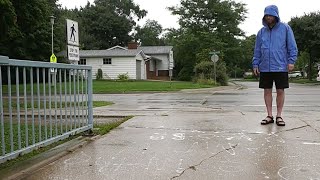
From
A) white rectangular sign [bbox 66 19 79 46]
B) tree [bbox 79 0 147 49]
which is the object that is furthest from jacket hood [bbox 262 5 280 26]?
tree [bbox 79 0 147 49]

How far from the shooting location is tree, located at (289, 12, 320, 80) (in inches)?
1826

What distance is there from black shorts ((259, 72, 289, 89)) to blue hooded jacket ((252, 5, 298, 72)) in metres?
0.09

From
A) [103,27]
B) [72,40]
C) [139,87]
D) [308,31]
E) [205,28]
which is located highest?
[103,27]

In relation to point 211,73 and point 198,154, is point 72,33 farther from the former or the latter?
point 211,73

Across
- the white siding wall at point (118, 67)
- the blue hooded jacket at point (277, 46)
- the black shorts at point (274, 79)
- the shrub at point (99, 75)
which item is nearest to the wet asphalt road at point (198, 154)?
the black shorts at point (274, 79)

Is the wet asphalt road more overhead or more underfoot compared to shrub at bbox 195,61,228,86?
more underfoot

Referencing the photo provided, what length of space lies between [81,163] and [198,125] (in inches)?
117

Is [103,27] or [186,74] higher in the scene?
[103,27]

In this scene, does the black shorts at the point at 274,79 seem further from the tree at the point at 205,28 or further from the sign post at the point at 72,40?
the tree at the point at 205,28

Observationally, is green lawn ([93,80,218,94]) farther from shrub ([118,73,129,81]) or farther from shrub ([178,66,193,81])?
shrub ([178,66,193,81])

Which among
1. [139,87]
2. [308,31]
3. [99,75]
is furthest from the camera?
[308,31]

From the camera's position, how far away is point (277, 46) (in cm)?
663

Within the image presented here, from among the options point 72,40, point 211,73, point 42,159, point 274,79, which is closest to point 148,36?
point 211,73

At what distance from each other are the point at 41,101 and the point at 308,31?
1847 inches
